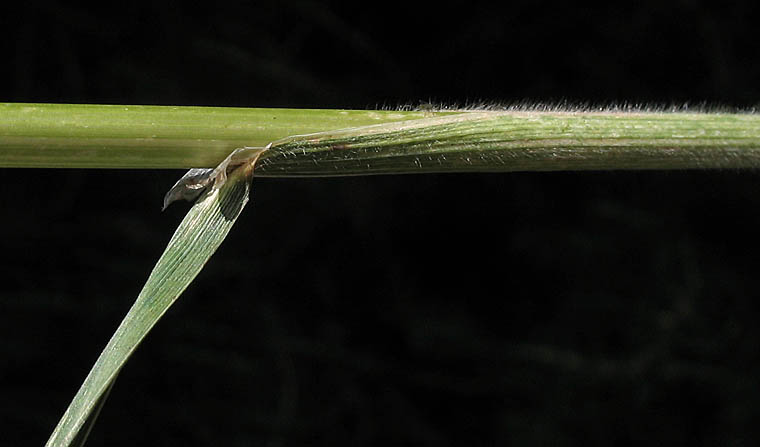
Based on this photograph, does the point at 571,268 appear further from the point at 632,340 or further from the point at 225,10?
the point at 225,10

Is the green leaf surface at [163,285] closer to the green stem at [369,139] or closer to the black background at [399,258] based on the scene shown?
the green stem at [369,139]

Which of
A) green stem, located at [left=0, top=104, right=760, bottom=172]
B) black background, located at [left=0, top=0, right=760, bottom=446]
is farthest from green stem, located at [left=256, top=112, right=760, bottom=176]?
black background, located at [left=0, top=0, right=760, bottom=446]

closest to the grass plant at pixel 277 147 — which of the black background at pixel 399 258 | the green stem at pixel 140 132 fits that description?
the green stem at pixel 140 132

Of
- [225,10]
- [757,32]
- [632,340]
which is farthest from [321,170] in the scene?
[757,32]

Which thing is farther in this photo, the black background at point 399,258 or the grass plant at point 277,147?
the black background at point 399,258

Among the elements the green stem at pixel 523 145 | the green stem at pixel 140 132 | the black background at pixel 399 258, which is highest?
the green stem at pixel 140 132

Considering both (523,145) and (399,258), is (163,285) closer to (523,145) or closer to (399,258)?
(523,145)

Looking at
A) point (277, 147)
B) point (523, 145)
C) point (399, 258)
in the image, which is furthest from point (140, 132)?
point (399, 258)
